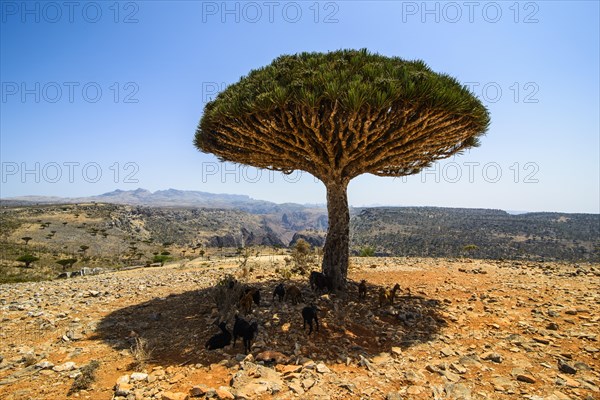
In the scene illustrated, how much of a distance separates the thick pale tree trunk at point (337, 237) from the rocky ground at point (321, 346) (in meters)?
0.98

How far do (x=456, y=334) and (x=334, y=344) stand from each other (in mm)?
2847

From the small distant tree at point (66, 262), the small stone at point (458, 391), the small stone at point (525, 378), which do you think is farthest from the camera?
the small distant tree at point (66, 262)

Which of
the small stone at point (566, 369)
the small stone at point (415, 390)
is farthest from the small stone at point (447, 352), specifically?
the small stone at point (566, 369)

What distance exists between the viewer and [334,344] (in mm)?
6309

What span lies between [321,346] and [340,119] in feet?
16.6

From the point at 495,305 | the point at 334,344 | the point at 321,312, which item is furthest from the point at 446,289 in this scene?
the point at 334,344

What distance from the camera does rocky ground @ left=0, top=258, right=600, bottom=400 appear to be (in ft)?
15.6

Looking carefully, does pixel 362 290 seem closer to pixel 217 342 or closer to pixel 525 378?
pixel 525 378

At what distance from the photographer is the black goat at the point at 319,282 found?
927cm

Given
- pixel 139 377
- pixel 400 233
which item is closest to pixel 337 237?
pixel 139 377

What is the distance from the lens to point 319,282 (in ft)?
30.4

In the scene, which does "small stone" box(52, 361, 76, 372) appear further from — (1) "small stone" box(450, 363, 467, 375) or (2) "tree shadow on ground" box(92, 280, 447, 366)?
(1) "small stone" box(450, 363, 467, 375)

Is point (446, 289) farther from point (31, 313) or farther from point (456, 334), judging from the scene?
point (31, 313)

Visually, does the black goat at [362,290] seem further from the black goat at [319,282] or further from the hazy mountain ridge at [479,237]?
the hazy mountain ridge at [479,237]
